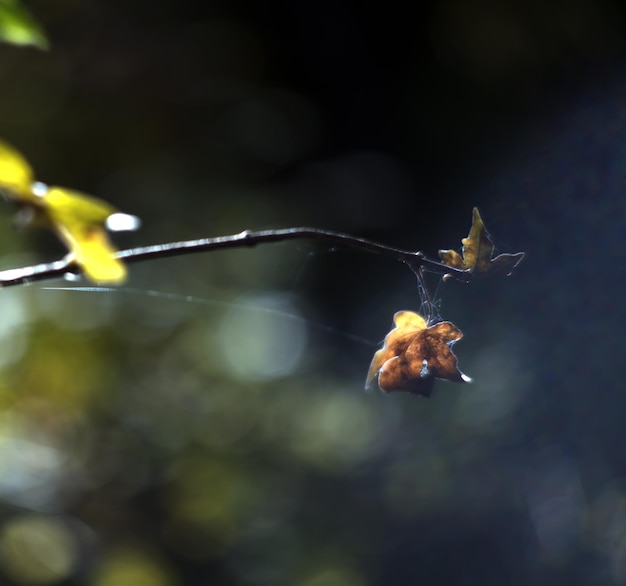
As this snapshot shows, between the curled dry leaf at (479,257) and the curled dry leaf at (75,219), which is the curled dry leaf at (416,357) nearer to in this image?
the curled dry leaf at (479,257)

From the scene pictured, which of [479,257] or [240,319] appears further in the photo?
[240,319]

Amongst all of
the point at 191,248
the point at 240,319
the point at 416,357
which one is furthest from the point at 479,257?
the point at 240,319

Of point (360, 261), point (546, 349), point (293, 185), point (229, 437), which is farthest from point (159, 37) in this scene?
point (546, 349)

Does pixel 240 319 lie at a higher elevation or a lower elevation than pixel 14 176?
higher

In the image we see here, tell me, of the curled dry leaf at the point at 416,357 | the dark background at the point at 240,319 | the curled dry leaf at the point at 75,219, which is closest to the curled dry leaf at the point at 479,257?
the curled dry leaf at the point at 416,357

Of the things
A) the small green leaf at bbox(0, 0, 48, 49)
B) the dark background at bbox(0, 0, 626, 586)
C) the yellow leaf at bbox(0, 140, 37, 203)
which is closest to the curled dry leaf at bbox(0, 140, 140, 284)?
the yellow leaf at bbox(0, 140, 37, 203)

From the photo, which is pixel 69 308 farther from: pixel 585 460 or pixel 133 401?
pixel 585 460

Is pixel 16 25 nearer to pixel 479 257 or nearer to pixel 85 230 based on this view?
pixel 85 230
